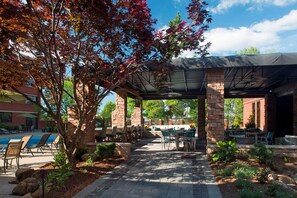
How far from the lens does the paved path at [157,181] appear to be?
5.09m

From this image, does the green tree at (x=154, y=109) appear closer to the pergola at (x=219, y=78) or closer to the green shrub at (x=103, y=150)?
the pergola at (x=219, y=78)

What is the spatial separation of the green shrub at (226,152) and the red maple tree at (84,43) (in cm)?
285

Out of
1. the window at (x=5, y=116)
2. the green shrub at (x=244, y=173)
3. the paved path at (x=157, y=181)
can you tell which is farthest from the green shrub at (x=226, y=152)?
the window at (x=5, y=116)

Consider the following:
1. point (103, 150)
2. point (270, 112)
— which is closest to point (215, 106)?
point (103, 150)

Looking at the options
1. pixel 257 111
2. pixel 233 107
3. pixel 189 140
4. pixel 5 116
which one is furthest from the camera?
pixel 5 116

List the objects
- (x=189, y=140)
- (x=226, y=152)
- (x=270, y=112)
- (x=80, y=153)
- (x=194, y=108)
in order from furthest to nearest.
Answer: (x=194, y=108)
(x=270, y=112)
(x=189, y=140)
(x=80, y=153)
(x=226, y=152)

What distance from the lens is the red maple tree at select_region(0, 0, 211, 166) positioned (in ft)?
18.1

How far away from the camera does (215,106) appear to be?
28.8ft

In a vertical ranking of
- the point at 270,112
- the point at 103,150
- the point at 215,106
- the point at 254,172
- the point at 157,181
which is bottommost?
the point at 157,181

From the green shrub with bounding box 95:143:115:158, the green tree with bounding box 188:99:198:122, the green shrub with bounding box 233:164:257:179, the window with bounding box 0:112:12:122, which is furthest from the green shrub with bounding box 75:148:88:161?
the window with bounding box 0:112:12:122

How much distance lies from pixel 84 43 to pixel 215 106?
4781 mm

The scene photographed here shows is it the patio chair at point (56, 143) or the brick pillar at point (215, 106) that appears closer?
the brick pillar at point (215, 106)

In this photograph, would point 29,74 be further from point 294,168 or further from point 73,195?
point 294,168

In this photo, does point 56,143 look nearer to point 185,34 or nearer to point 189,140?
point 189,140
